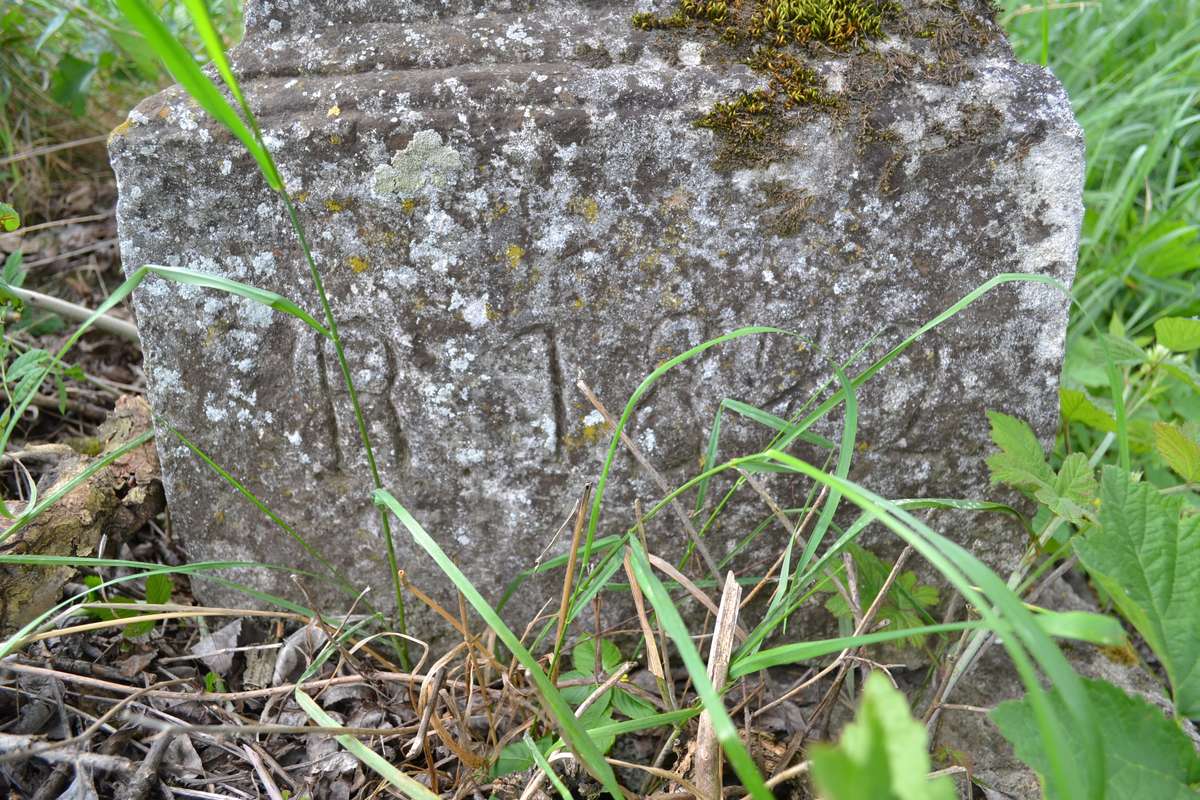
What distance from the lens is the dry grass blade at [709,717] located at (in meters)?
1.29

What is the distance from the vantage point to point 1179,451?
1503mm

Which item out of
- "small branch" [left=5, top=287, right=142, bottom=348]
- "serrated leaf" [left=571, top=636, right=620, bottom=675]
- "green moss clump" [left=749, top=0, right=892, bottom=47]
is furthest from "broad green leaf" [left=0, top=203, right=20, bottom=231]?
"green moss clump" [left=749, top=0, right=892, bottom=47]

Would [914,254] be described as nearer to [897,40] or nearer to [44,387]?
[897,40]

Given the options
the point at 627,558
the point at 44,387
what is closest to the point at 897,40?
the point at 627,558

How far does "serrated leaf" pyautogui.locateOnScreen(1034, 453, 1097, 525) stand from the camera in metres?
1.42

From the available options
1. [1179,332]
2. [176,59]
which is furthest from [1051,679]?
[1179,332]

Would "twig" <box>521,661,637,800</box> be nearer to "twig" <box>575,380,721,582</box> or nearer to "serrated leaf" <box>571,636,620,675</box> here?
"serrated leaf" <box>571,636,620,675</box>

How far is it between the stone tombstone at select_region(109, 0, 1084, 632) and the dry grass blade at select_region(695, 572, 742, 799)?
1.10ft

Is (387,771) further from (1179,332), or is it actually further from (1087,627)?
(1179,332)

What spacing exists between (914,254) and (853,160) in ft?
0.64

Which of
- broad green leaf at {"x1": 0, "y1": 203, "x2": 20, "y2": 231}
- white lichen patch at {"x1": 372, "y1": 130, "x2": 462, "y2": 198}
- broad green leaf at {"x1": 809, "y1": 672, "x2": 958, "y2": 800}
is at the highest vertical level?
broad green leaf at {"x1": 0, "y1": 203, "x2": 20, "y2": 231}

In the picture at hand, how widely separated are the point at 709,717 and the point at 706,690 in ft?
1.34

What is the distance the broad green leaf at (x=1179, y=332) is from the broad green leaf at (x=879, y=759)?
1.32m

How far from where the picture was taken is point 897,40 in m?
1.65
